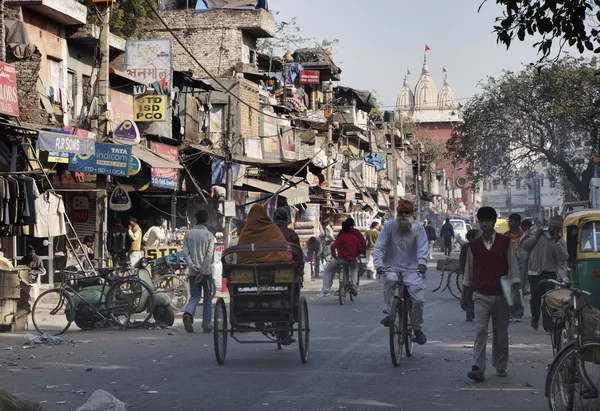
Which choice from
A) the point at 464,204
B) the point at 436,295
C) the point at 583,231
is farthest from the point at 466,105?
the point at 464,204

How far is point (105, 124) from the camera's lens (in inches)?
808

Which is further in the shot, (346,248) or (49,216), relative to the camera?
(346,248)

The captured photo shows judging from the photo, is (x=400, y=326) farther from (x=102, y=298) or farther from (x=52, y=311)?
(x=52, y=311)

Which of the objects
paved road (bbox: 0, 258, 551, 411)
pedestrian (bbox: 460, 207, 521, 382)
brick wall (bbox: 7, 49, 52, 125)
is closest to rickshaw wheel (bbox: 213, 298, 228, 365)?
paved road (bbox: 0, 258, 551, 411)

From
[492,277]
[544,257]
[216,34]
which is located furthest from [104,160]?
[216,34]

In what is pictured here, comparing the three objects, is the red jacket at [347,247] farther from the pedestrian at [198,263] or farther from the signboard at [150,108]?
the signboard at [150,108]

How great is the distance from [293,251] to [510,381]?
3.02 metres

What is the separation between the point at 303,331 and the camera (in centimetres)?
1154

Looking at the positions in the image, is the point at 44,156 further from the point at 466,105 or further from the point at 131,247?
the point at 466,105

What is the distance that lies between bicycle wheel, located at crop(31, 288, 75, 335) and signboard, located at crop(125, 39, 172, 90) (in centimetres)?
1319

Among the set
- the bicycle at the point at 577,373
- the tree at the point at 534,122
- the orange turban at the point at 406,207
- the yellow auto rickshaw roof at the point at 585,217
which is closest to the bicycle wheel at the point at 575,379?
the bicycle at the point at 577,373

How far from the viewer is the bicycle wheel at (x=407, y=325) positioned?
38.6ft

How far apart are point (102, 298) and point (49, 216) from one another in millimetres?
4660

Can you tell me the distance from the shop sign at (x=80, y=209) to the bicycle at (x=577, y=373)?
20884 mm
